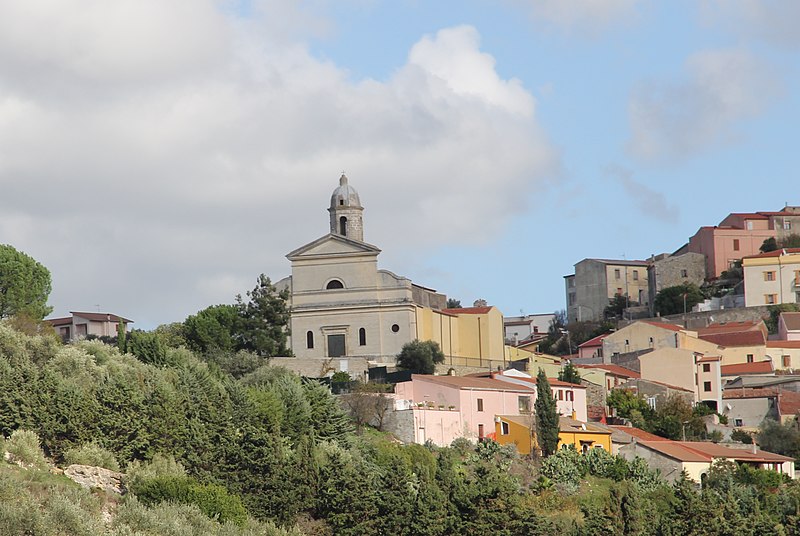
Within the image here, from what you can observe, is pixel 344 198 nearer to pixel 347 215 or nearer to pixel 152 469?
pixel 347 215

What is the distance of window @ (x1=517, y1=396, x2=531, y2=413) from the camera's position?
6175cm

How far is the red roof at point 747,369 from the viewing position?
→ 79125 mm

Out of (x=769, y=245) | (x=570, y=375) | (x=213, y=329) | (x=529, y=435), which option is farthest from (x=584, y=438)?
(x=769, y=245)

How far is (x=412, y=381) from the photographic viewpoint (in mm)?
61844

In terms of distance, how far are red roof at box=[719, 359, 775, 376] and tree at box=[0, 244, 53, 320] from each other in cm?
3215

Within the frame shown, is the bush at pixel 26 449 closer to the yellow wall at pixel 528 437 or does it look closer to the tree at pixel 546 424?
the yellow wall at pixel 528 437

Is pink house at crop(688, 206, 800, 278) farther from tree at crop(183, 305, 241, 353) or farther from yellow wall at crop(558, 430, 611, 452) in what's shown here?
yellow wall at crop(558, 430, 611, 452)

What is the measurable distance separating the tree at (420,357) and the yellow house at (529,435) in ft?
39.6

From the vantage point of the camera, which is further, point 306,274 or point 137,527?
point 306,274

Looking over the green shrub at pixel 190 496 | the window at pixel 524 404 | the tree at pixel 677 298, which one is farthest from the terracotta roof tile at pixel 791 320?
the green shrub at pixel 190 496

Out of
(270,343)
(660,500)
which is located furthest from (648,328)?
(660,500)

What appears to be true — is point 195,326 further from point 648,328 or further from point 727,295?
point 727,295

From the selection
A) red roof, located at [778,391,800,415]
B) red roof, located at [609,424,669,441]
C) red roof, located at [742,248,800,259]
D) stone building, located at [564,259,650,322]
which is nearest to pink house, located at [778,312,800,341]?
red roof, located at [742,248,800,259]

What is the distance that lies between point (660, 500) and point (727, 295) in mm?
44268
